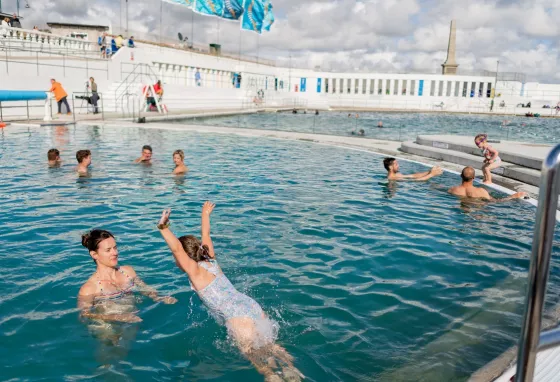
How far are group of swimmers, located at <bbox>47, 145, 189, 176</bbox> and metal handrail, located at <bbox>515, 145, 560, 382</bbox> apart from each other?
1029 cm

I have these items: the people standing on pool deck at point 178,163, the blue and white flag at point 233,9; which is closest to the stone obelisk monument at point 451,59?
the blue and white flag at point 233,9

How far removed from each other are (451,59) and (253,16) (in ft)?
140

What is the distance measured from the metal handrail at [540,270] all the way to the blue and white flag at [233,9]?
177 ft

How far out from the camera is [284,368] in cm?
378

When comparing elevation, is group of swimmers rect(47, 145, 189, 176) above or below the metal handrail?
below

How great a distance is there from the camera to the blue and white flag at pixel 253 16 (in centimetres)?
5775

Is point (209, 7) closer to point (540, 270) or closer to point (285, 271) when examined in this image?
point (285, 271)

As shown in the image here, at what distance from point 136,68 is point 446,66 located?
66.2 meters

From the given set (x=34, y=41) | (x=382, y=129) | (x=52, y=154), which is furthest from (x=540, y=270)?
(x=34, y=41)

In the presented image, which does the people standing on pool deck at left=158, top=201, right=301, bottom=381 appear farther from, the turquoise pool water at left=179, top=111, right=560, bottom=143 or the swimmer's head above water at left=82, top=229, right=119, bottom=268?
the turquoise pool water at left=179, top=111, right=560, bottom=143

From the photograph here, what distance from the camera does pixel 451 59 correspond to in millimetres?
86688

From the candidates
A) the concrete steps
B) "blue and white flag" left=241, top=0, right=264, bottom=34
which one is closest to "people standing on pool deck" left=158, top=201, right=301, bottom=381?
the concrete steps

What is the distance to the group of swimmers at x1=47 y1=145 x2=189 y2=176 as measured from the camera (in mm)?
10852

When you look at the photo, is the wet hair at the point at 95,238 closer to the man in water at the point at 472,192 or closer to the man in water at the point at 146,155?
the man in water at the point at 472,192
